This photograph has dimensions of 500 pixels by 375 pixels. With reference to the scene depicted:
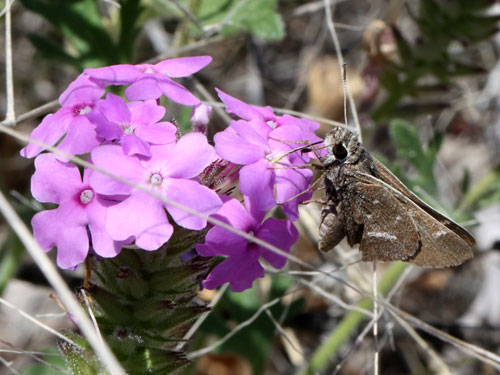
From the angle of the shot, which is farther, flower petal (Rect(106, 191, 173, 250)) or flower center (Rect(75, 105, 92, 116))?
flower center (Rect(75, 105, 92, 116))

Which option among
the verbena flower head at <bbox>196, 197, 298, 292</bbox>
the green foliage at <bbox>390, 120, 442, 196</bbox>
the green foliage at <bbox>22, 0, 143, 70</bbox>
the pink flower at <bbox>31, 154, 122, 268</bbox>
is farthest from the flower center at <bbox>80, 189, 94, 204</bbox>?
the green foliage at <bbox>390, 120, 442, 196</bbox>

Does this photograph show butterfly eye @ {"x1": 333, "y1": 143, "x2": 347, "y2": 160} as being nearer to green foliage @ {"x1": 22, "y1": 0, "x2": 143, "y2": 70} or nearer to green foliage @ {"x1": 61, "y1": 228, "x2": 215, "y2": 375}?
green foliage @ {"x1": 61, "y1": 228, "x2": 215, "y2": 375}

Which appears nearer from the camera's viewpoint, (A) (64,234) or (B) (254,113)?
(A) (64,234)

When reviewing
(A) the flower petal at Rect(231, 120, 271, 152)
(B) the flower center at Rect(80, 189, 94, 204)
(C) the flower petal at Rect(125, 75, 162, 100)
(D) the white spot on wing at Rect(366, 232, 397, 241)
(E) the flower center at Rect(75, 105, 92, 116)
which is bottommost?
(D) the white spot on wing at Rect(366, 232, 397, 241)

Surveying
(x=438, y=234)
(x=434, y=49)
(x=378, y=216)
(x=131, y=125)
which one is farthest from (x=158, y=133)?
(x=434, y=49)

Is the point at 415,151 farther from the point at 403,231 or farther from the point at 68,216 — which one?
the point at 68,216

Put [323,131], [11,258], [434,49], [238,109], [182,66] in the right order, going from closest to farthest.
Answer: [238,109] → [182,66] → [11,258] → [434,49] → [323,131]
